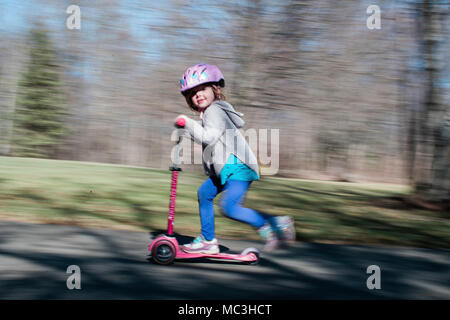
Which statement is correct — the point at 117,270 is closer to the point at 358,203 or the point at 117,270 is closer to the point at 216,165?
the point at 216,165

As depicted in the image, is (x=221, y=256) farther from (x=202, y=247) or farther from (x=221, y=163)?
(x=221, y=163)

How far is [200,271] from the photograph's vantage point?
4121 millimetres

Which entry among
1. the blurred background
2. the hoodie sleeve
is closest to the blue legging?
the hoodie sleeve

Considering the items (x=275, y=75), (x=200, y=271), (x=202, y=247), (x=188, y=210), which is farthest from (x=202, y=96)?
(x=275, y=75)

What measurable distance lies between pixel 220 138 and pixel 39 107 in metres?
25.1

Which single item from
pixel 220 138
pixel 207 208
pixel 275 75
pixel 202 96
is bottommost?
pixel 207 208

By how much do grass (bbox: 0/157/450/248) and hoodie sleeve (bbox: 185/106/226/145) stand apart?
2108mm

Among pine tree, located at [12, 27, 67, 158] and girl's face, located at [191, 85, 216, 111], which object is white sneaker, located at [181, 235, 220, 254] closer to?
girl's face, located at [191, 85, 216, 111]

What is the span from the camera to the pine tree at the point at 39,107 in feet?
87.4

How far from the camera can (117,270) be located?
13.1 feet

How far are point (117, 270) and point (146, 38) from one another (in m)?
13.7

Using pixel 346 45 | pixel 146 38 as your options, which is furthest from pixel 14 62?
pixel 346 45

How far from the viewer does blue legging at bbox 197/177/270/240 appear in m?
4.53

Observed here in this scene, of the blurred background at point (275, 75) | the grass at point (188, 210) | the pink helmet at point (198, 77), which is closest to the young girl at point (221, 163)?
the pink helmet at point (198, 77)
